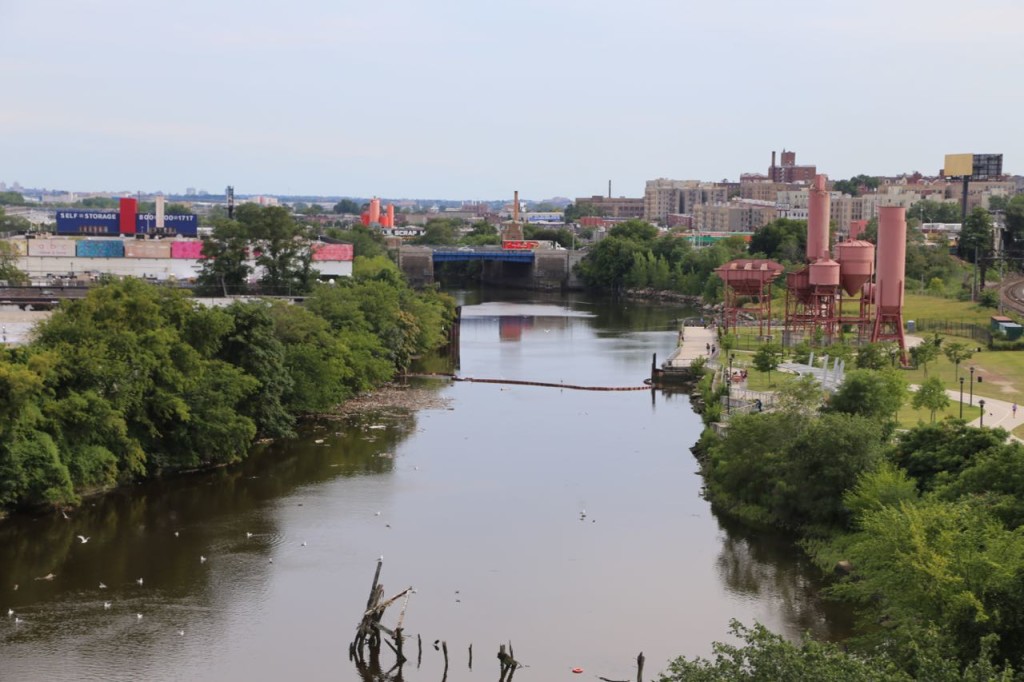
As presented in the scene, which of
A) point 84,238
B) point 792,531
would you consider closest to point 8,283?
point 84,238

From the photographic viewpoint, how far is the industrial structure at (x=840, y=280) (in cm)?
5491

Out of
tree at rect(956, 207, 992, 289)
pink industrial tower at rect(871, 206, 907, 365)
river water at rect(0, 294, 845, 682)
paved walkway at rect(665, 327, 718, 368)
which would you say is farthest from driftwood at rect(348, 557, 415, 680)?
tree at rect(956, 207, 992, 289)

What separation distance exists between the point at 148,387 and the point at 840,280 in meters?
34.5

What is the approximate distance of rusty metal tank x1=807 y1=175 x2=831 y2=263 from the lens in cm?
6281

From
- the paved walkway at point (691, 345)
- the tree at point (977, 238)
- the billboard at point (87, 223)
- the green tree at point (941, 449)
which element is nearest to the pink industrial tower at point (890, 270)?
the paved walkway at point (691, 345)

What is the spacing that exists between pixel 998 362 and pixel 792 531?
23617 millimetres

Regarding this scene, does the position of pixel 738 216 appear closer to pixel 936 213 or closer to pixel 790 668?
pixel 936 213

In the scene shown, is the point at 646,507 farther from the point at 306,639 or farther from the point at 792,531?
the point at 306,639

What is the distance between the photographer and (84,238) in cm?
8756

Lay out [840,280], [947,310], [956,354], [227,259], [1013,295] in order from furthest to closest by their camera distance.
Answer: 1. [1013,295]
2. [947,310]
3. [227,259]
4. [840,280]
5. [956,354]

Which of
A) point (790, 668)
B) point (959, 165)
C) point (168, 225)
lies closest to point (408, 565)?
point (790, 668)

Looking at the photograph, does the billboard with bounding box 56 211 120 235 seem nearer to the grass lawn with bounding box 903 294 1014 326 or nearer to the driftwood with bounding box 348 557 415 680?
the grass lawn with bounding box 903 294 1014 326

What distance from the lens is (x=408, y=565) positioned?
96.1 ft

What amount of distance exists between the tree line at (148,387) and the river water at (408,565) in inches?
39.0
